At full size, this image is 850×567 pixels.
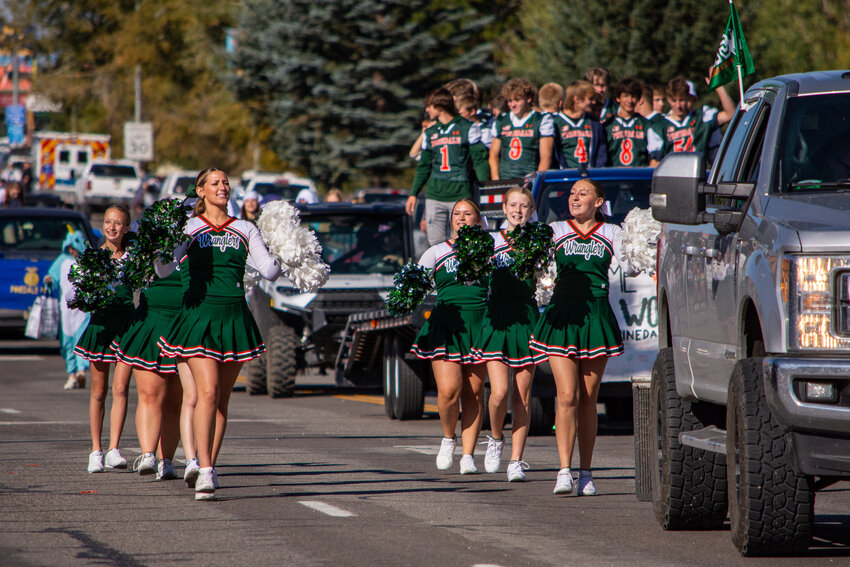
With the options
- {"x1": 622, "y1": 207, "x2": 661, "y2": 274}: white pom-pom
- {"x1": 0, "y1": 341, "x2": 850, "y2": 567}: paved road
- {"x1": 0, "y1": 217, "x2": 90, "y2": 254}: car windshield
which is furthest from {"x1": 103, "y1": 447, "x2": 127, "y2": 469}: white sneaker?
{"x1": 0, "y1": 217, "x2": 90, "y2": 254}: car windshield

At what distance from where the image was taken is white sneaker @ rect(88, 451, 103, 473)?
1099 centimetres

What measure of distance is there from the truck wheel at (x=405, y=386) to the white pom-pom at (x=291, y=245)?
4454mm

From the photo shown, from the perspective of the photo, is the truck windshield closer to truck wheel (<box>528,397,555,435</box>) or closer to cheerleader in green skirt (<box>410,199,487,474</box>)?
cheerleader in green skirt (<box>410,199,487,474</box>)

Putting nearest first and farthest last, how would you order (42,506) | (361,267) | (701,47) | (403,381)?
(42,506), (403,381), (361,267), (701,47)

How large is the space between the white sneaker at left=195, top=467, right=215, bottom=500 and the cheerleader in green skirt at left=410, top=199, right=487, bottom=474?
200 cm

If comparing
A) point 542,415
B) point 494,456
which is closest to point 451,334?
point 494,456

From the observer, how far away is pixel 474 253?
10.5m

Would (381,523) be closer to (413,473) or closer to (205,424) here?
(205,424)

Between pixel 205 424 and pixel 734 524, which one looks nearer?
pixel 734 524

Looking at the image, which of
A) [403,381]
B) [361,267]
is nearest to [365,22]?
[361,267]

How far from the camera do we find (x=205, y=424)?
372 inches

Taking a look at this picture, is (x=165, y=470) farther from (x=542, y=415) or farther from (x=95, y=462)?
(x=542, y=415)

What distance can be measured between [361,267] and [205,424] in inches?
334

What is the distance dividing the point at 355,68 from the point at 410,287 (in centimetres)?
3701
